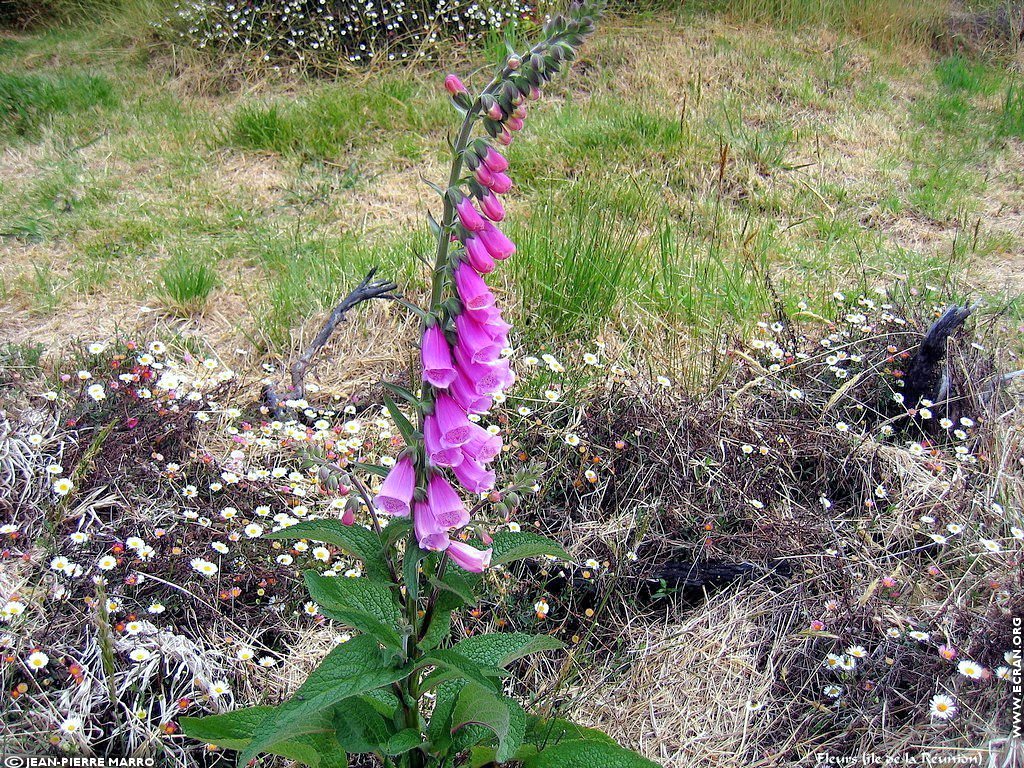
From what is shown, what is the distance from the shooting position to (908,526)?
252 centimetres

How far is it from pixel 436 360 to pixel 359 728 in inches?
29.4

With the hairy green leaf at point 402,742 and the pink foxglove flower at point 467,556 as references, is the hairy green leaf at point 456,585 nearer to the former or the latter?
the pink foxglove flower at point 467,556

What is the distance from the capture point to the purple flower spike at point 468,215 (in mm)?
1253

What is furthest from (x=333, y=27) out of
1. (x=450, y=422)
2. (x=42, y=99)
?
(x=450, y=422)

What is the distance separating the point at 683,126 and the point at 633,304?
2165 millimetres

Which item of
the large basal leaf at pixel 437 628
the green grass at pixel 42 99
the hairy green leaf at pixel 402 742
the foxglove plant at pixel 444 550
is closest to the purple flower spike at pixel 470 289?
the foxglove plant at pixel 444 550

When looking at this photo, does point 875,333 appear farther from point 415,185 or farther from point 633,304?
point 415,185

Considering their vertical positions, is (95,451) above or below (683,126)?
below

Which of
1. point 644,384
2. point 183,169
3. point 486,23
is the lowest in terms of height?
point 644,384

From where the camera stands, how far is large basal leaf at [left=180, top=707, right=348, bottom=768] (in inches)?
61.1

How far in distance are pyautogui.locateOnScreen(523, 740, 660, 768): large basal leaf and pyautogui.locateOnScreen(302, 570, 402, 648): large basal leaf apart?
1.28 feet

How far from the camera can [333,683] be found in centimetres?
135

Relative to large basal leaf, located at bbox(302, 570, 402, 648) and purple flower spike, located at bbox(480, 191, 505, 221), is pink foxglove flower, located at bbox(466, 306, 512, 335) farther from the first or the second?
large basal leaf, located at bbox(302, 570, 402, 648)

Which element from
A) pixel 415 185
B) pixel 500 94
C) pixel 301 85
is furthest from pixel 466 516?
pixel 301 85
